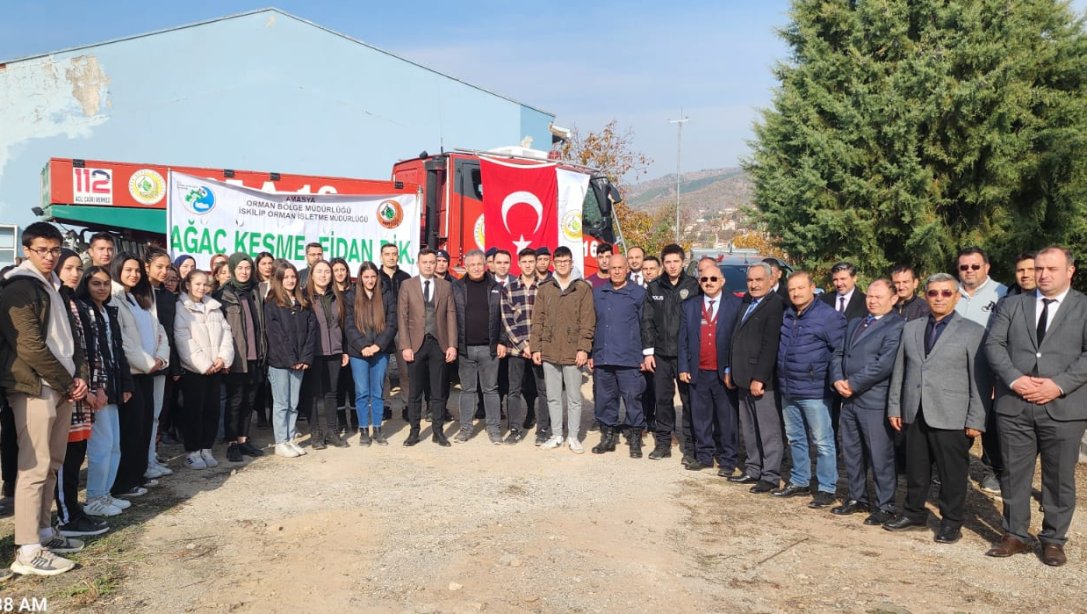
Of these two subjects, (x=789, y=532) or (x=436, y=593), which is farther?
(x=789, y=532)

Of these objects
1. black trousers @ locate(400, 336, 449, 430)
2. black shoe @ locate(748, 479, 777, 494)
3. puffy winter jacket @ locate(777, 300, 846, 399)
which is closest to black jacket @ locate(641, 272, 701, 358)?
puffy winter jacket @ locate(777, 300, 846, 399)

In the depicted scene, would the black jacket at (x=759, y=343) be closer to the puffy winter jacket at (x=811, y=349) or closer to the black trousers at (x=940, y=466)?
the puffy winter jacket at (x=811, y=349)

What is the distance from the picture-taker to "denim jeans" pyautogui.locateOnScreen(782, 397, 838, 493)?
5.52 meters

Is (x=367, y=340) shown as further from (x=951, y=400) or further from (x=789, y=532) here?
(x=951, y=400)

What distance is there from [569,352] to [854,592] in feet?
11.8

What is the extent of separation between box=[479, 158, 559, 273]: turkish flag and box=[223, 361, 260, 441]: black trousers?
3972 mm

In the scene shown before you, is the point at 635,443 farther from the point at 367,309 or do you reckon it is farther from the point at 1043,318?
the point at 1043,318

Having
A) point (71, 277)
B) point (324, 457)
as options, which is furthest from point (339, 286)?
point (71, 277)

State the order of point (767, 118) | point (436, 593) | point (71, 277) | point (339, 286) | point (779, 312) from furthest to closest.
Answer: point (767, 118), point (339, 286), point (779, 312), point (71, 277), point (436, 593)

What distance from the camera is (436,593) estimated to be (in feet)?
12.5

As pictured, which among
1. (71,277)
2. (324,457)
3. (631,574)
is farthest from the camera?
(324,457)

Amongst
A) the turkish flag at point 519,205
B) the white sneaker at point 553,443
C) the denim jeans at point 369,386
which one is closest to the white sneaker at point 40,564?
the denim jeans at point 369,386

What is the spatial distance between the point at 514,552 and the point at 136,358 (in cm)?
319

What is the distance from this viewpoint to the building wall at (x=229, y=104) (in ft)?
58.5
